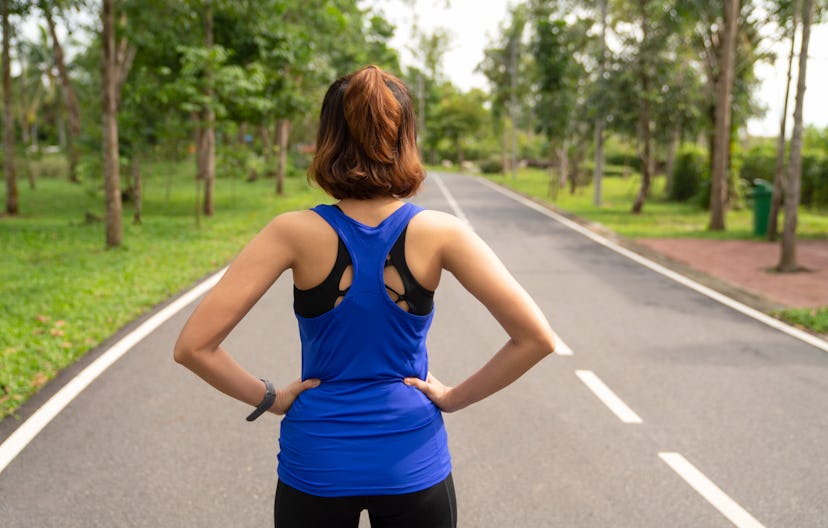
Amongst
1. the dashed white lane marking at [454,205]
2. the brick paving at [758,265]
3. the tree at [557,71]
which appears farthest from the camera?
the tree at [557,71]

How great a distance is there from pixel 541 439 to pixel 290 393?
132 inches

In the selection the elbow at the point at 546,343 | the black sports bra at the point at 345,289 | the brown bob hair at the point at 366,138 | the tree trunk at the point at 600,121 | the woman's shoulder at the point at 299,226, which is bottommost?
the elbow at the point at 546,343

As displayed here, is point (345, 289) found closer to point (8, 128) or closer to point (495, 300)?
point (495, 300)

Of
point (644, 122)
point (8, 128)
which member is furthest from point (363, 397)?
point (644, 122)

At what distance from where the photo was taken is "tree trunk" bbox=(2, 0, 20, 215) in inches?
752

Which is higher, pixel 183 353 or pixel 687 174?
pixel 687 174

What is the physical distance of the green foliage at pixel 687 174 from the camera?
29522mm

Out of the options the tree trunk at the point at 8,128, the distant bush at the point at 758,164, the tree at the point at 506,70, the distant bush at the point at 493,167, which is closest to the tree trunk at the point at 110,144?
the tree trunk at the point at 8,128

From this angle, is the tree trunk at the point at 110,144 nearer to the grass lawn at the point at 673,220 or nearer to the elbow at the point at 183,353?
the grass lawn at the point at 673,220

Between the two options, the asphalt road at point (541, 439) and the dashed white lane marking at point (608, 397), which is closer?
the asphalt road at point (541, 439)

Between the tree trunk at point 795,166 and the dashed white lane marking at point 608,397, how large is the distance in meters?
7.58

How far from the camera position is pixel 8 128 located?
20.8m

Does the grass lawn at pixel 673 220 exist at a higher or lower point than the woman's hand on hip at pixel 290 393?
lower

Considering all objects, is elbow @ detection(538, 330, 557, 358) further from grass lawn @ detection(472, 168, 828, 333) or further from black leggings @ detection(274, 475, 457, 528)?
grass lawn @ detection(472, 168, 828, 333)
